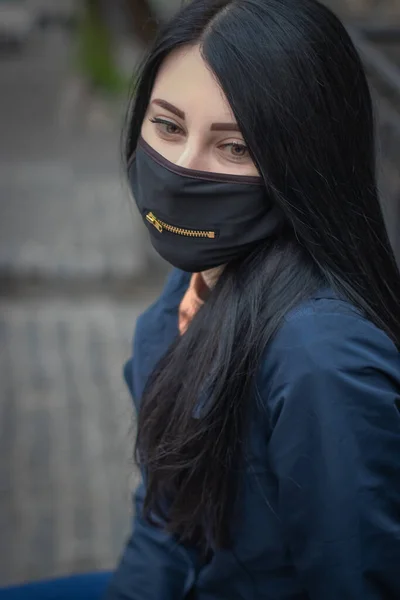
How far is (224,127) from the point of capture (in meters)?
1.43

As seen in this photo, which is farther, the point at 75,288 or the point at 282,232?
the point at 75,288

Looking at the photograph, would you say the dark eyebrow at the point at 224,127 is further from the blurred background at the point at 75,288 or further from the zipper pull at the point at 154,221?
the blurred background at the point at 75,288

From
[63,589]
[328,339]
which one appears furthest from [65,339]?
A: [328,339]

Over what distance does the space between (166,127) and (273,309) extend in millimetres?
370

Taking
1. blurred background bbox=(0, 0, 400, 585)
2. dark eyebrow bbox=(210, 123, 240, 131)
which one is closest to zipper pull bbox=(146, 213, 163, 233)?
dark eyebrow bbox=(210, 123, 240, 131)

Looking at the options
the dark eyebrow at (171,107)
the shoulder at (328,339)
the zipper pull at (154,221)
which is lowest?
the shoulder at (328,339)

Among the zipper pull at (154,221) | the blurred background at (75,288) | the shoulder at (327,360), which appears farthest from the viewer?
the blurred background at (75,288)

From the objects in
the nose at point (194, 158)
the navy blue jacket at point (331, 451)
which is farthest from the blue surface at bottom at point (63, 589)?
the nose at point (194, 158)

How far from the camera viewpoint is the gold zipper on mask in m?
1.52

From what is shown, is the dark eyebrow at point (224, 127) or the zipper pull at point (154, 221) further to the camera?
the zipper pull at point (154, 221)

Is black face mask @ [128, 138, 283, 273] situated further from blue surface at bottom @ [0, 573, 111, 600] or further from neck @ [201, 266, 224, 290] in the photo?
blue surface at bottom @ [0, 573, 111, 600]

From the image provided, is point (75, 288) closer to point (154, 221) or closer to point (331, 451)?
point (154, 221)

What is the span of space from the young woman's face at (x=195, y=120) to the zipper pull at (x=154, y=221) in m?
0.11

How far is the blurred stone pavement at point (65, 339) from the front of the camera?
351 centimetres
